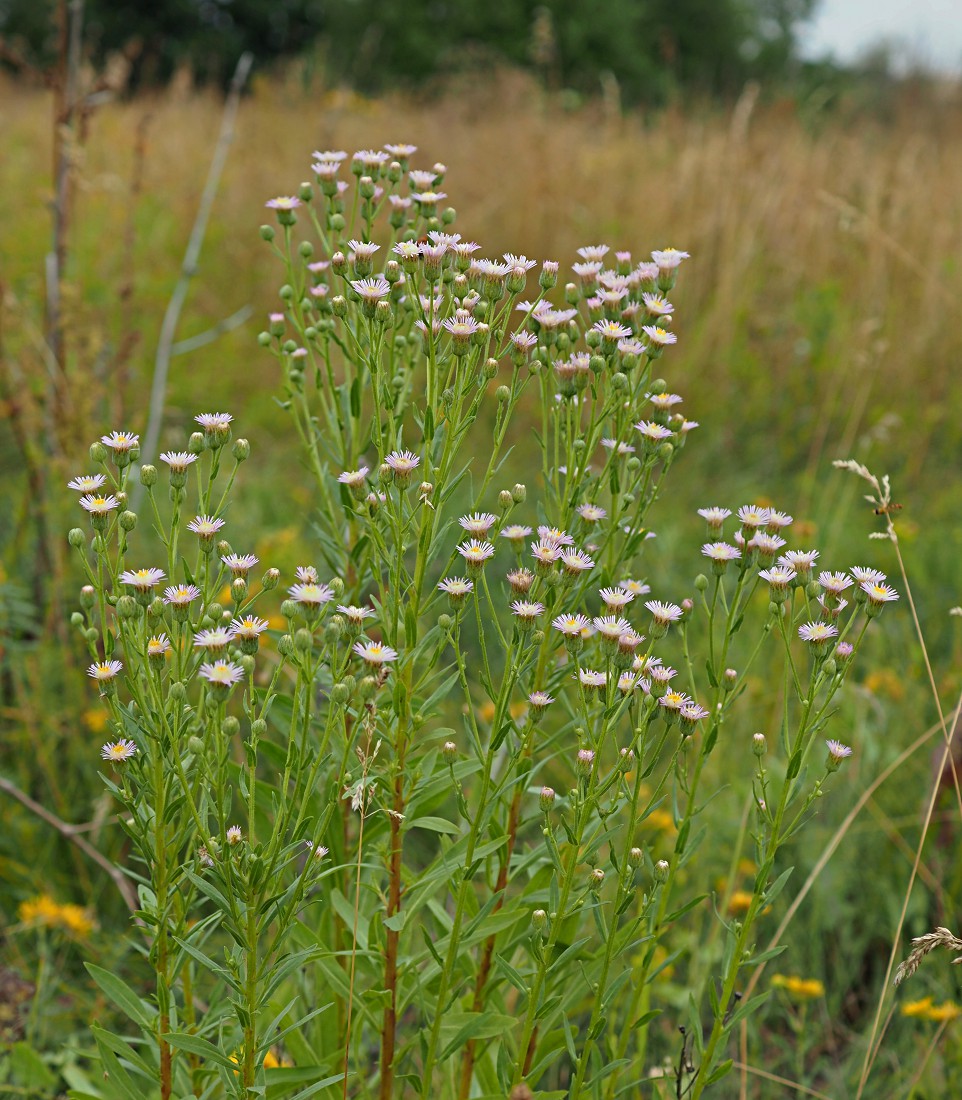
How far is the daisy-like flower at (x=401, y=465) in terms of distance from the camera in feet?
4.18

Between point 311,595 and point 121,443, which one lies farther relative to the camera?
point 121,443

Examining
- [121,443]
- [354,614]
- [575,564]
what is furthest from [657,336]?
[121,443]

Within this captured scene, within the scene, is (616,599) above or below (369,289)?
below

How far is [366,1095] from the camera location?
1.46 m

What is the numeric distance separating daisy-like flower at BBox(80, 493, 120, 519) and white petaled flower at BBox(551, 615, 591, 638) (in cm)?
54

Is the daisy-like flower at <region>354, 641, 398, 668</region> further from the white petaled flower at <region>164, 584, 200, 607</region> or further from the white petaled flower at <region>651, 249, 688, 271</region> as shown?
the white petaled flower at <region>651, 249, 688, 271</region>

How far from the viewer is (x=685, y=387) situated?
201 inches

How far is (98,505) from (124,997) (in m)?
0.60

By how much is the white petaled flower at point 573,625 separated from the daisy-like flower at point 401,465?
0.84 feet

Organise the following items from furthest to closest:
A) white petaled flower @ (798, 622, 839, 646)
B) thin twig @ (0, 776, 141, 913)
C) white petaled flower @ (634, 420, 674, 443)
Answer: thin twig @ (0, 776, 141, 913), white petaled flower @ (634, 420, 674, 443), white petaled flower @ (798, 622, 839, 646)

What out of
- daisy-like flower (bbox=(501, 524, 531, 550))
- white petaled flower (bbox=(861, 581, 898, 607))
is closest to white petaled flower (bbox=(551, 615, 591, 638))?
daisy-like flower (bbox=(501, 524, 531, 550))

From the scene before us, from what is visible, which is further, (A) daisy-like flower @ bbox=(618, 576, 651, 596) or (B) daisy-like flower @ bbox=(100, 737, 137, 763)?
(A) daisy-like flower @ bbox=(618, 576, 651, 596)

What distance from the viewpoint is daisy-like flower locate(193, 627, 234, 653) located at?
1.17 meters

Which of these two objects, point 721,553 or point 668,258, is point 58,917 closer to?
point 721,553
